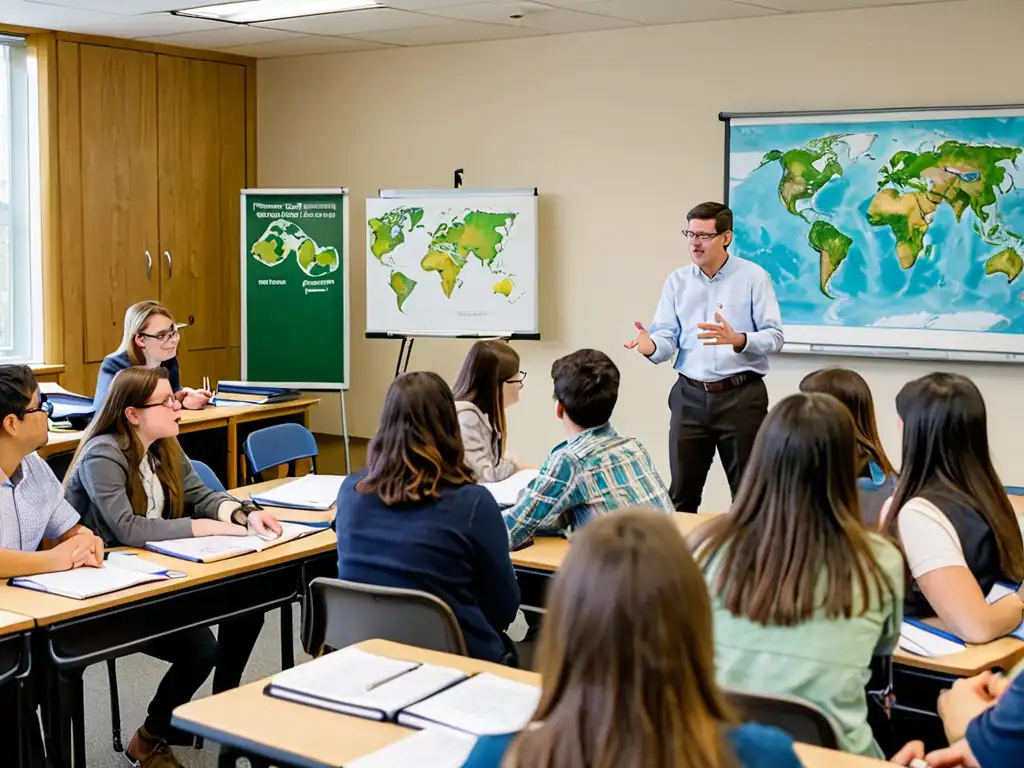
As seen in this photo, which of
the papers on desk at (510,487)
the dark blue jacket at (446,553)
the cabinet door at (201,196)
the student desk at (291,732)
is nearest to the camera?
the student desk at (291,732)

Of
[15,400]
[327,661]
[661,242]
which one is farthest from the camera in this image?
[661,242]

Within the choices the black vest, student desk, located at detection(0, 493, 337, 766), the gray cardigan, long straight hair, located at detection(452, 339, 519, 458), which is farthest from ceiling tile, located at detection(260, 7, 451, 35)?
the black vest

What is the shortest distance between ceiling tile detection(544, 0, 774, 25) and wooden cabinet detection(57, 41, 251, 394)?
2.87 metres

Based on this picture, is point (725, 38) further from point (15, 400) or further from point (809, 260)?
point (15, 400)

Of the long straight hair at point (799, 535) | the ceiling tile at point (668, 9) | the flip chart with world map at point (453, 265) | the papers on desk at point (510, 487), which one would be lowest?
the papers on desk at point (510, 487)

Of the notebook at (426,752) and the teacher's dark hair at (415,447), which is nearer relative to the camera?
the notebook at (426,752)

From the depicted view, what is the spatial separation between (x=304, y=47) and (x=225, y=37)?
1.86ft

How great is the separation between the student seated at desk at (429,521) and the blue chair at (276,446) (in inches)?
74.6

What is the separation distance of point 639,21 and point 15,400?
4.51 m

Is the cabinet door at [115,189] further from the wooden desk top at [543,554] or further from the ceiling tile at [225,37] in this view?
the wooden desk top at [543,554]

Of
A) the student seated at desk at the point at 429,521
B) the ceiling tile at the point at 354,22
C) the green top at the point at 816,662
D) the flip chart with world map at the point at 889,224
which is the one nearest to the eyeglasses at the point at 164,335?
the ceiling tile at the point at 354,22

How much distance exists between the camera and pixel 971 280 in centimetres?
582

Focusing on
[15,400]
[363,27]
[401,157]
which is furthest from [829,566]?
[401,157]

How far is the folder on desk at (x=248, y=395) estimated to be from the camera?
6.18m
